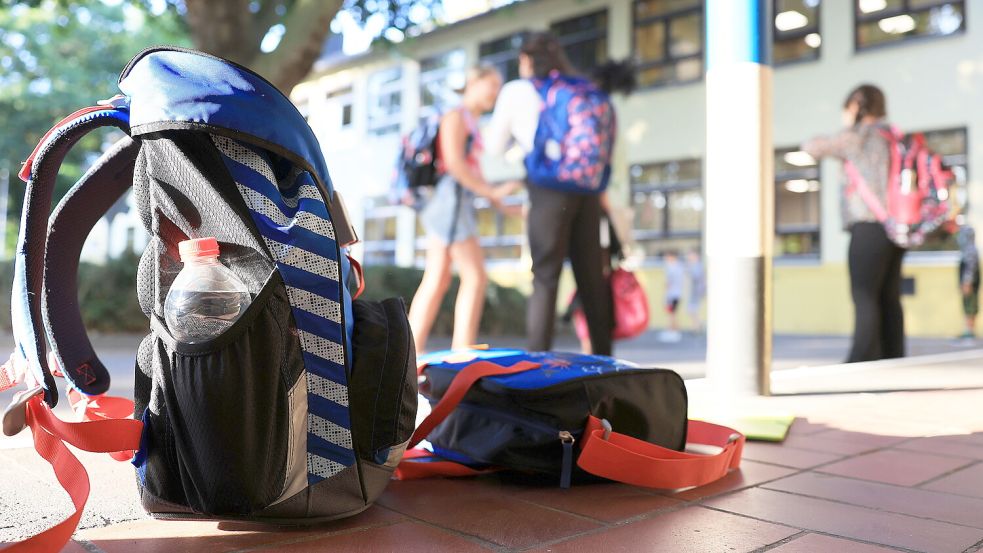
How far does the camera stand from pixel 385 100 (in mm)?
22578

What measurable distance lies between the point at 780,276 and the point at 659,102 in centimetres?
418

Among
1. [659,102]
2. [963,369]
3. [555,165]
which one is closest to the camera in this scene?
[555,165]

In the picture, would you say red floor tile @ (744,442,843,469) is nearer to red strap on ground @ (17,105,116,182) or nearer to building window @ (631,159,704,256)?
red strap on ground @ (17,105,116,182)

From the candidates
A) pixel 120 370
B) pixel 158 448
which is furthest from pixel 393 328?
pixel 120 370

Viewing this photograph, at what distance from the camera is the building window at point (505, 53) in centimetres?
1914

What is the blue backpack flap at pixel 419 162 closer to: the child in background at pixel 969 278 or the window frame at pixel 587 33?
the child in background at pixel 969 278

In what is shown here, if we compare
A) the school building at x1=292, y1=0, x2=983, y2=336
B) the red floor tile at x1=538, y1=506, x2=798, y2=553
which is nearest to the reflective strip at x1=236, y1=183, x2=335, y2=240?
the red floor tile at x1=538, y1=506, x2=798, y2=553

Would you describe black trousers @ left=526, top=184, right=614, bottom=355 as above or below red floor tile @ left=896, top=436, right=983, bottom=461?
above

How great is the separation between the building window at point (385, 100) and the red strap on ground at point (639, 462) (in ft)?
67.1

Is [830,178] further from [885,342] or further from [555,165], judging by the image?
[555,165]

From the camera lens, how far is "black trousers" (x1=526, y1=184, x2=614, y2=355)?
14.6ft

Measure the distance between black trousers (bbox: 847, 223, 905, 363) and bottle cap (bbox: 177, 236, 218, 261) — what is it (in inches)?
182

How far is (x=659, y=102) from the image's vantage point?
55.5ft

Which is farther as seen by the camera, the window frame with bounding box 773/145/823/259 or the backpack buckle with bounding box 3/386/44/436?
the window frame with bounding box 773/145/823/259
